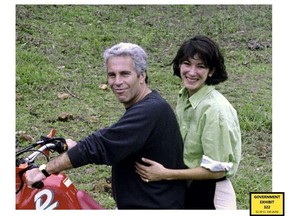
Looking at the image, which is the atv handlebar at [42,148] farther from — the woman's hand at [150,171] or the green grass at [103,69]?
the green grass at [103,69]

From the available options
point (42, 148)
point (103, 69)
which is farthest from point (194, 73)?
point (103, 69)

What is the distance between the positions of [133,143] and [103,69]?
18.6 ft

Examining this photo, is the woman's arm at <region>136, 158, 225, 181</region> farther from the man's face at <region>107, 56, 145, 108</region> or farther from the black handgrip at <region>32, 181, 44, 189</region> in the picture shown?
the black handgrip at <region>32, 181, 44, 189</region>

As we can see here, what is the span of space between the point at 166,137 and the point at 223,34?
23.8 ft

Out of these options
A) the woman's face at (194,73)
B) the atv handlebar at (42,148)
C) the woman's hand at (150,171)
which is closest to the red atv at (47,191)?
the atv handlebar at (42,148)

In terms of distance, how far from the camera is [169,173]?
2.76m

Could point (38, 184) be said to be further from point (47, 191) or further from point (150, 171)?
point (150, 171)

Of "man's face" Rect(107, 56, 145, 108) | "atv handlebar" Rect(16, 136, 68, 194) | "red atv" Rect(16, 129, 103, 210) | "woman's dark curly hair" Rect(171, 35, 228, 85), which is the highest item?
"woman's dark curly hair" Rect(171, 35, 228, 85)

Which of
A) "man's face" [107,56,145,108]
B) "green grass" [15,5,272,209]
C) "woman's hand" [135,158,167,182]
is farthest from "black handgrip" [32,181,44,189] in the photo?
"green grass" [15,5,272,209]

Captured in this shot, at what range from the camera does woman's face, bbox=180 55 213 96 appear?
2.97m

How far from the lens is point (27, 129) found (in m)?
6.06

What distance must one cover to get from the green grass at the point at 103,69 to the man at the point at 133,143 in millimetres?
1831

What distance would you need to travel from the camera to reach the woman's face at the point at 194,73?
297cm

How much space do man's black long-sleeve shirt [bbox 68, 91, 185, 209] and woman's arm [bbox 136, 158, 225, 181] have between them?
0.03m
